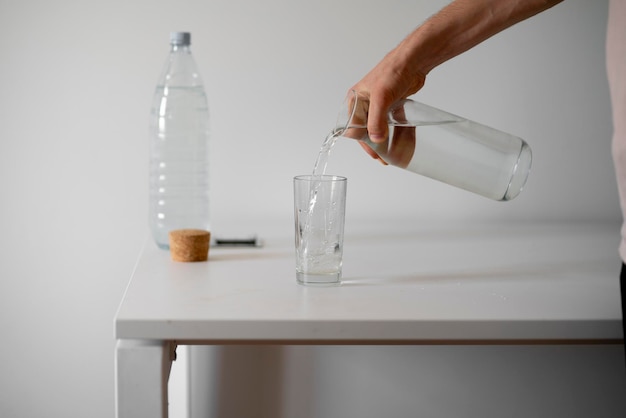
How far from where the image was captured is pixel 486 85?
1.71 m

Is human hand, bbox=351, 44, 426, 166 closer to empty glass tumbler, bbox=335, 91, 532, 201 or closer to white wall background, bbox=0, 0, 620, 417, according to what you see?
empty glass tumbler, bbox=335, 91, 532, 201

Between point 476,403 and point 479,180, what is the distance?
597 mm

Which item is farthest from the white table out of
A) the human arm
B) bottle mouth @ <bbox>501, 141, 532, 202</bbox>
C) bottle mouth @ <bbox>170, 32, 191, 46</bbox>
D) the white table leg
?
bottle mouth @ <bbox>170, 32, 191, 46</bbox>

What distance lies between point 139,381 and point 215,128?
32.1 inches

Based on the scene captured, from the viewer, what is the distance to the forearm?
1.15 metres

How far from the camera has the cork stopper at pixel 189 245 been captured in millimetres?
1287

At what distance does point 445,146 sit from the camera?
1.22 metres

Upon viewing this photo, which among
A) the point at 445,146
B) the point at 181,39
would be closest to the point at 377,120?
the point at 445,146

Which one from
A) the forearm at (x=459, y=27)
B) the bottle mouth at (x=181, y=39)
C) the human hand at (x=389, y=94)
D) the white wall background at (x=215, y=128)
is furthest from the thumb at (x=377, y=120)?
the white wall background at (x=215, y=128)

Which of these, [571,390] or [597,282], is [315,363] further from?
[597,282]

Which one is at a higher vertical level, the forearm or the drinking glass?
the forearm

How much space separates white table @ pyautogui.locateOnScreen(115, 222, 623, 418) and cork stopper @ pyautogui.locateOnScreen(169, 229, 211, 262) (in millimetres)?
23

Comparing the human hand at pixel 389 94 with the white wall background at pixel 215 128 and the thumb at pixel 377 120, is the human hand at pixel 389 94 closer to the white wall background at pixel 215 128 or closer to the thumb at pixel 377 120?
the thumb at pixel 377 120

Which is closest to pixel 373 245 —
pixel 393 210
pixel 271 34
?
pixel 393 210
